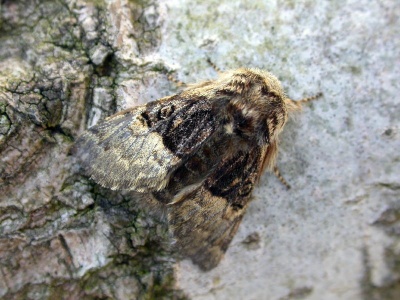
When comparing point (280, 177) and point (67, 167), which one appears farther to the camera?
point (280, 177)

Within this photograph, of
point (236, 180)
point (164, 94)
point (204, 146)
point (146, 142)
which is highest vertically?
point (164, 94)

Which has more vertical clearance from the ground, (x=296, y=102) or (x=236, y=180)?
(x=296, y=102)

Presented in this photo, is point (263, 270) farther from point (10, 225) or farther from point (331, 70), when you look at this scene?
point (10, 225)

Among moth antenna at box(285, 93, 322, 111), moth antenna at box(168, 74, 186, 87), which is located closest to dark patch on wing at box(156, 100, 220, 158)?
moth antenna at box(168, 74, 186, 87)

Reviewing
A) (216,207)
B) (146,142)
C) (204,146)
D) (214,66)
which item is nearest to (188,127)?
(204,146)

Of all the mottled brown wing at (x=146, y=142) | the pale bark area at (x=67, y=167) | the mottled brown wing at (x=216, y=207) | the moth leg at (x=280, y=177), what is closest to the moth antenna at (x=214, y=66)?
the mottled brown wing at (x=146, y=142)

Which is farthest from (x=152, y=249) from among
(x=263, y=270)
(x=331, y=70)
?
(x=331, y=70)

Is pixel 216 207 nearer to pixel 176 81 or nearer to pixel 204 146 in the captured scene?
pixel 204 146
